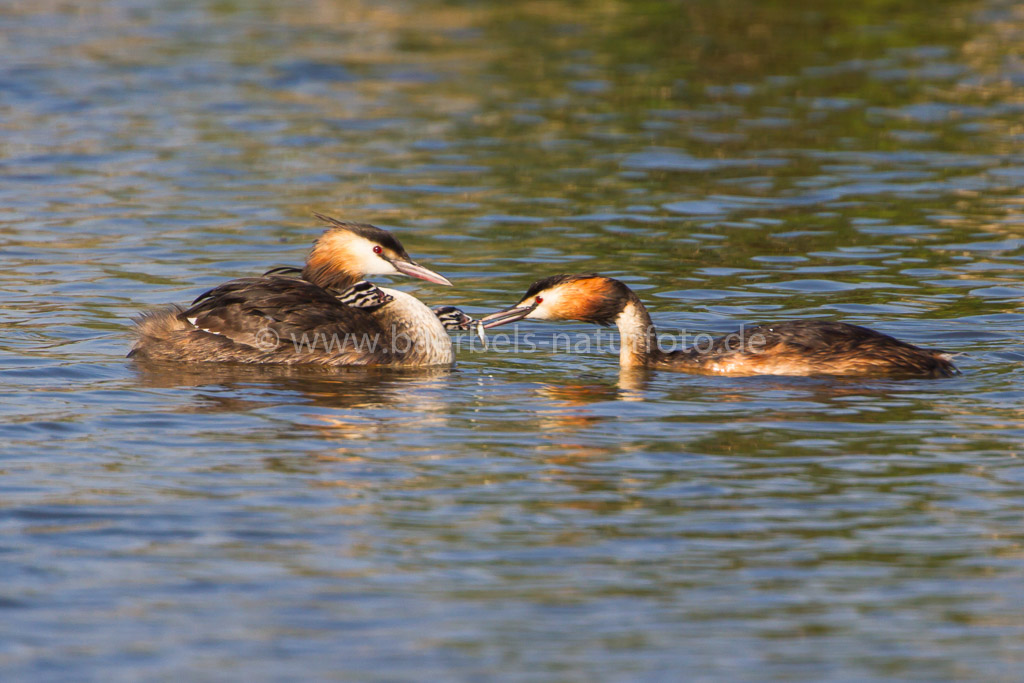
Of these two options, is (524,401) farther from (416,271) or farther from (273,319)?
(273,319)

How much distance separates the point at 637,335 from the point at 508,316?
1016 millimetres

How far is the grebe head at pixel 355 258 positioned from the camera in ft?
39.1

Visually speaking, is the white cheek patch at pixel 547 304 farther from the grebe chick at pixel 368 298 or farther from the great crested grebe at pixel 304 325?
the grebe chick at pixel 368 298

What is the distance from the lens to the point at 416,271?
11.9 meters

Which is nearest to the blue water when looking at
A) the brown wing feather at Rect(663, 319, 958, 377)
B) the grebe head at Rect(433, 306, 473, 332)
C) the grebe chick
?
the brown wing feather at Rect(663, 319, 958, 377)

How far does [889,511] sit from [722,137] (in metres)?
13.6

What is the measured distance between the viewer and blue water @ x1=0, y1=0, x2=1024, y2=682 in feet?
20.6

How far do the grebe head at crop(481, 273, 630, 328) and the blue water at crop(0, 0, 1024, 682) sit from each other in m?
0.43

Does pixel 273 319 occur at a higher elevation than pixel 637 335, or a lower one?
higher

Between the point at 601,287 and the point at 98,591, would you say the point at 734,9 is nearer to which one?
the point at 601,287

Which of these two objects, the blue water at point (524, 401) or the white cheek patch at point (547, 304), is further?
the white cheek patch at point (547, 304)

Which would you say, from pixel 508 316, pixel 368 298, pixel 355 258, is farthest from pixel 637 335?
pixel 355 258

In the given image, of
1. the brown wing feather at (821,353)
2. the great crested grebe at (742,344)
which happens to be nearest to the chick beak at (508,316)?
the great crested grebe at (742,344)

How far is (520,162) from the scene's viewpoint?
19.1 metres
